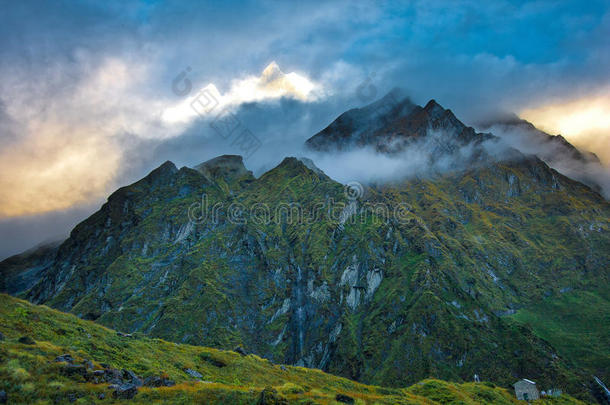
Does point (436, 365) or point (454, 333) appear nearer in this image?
point (436, 365)

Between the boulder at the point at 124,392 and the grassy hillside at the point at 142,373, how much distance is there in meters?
0.59

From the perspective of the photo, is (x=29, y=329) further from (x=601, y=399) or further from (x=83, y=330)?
(x=601, y=399)

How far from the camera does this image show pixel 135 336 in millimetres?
75625

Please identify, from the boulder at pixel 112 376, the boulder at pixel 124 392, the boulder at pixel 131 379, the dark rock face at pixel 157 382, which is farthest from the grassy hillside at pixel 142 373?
the boulder at pixel 131 379

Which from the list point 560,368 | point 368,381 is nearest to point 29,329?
point 368,381

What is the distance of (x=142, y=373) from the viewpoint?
1992 inches

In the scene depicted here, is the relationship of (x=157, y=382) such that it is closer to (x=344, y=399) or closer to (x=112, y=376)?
(x=112, y=376)

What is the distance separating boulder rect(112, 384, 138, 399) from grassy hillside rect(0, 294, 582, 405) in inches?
23.1

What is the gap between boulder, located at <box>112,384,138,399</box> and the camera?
33.1 metres

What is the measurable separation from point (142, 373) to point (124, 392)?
1953 cm

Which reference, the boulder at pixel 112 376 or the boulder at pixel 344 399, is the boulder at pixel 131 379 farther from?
the boulder at pixel 344 399

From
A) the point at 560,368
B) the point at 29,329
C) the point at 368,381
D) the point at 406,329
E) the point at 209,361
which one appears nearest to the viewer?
the point at 29,329

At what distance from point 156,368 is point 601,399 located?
194 metres

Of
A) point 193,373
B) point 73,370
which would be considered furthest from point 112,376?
point 193,373
